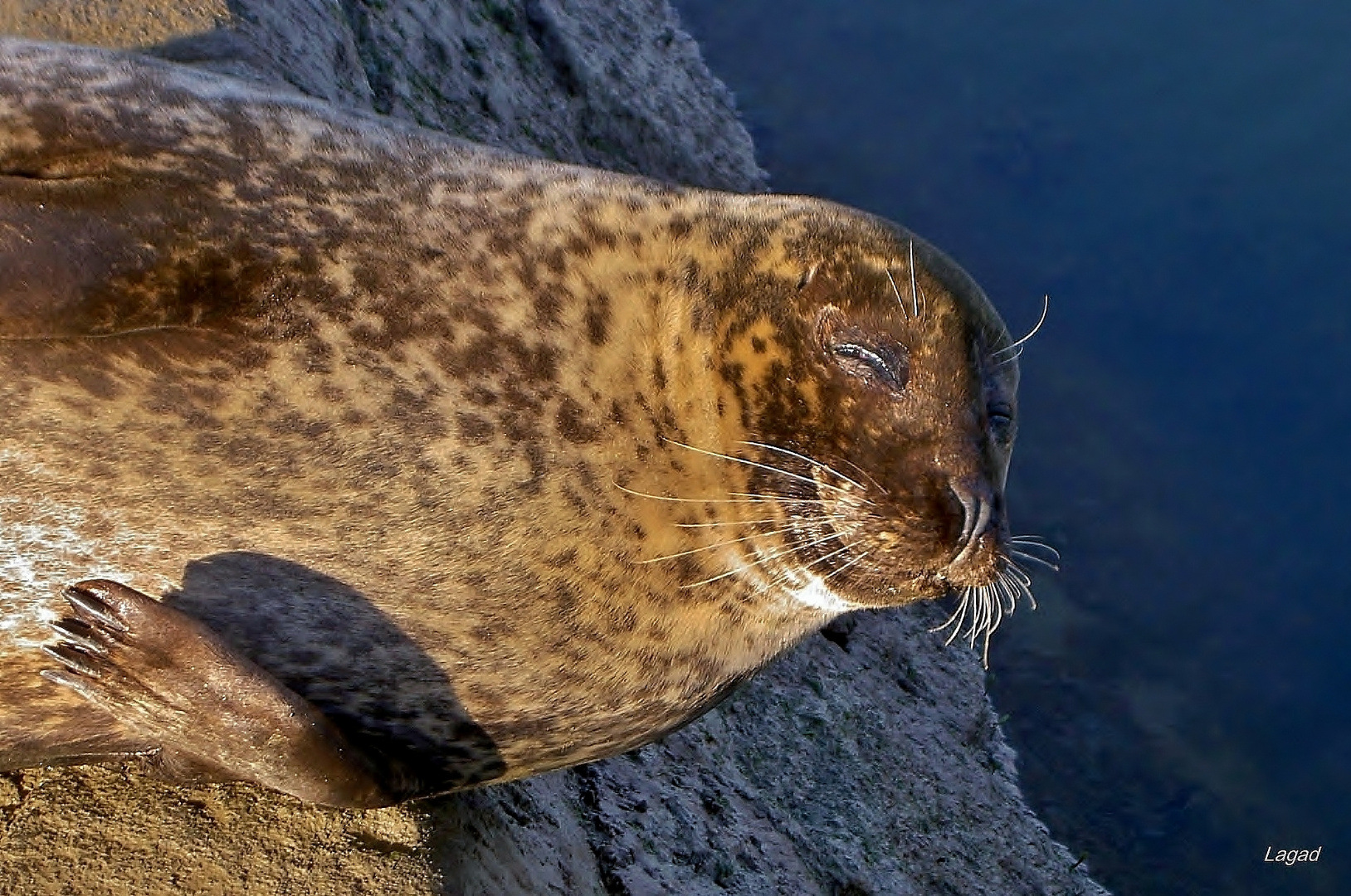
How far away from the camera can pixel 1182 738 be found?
30.3ft

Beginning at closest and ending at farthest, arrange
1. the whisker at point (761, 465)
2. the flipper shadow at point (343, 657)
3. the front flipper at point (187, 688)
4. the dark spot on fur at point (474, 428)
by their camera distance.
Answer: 1. the front flipper at point (187, 688)
2. the flipper shadow at point (343, 657)
3. the dark spot on fur at point (474, 428)
4. the whisker at point (761, 465)

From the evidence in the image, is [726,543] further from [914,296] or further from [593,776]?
[593,776]

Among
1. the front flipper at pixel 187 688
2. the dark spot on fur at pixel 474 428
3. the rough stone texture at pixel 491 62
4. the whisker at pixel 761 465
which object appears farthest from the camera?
the rough stone texture at pixel 491 62

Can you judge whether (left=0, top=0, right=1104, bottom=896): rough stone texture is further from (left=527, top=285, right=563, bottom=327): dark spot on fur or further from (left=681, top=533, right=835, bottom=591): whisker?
(left=527, top=285, right=563, bottom=327): dark spot on fur

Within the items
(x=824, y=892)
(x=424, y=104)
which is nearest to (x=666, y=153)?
(x=424, y=104)

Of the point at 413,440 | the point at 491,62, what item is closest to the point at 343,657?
the point at 413,440

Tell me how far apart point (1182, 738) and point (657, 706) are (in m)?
6.88

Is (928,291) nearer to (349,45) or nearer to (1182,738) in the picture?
(349,45)

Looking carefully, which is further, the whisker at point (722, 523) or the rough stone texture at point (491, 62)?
the rough stone texture at point (491, 62)

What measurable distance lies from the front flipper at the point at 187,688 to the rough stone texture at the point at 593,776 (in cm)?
30

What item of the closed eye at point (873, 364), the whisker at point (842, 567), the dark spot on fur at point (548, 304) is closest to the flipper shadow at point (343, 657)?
the dark spot on fur at point (548, 304)

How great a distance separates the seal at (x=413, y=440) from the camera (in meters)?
2.92

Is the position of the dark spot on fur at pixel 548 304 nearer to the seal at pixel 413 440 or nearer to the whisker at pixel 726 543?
the seal at pixel 413 440

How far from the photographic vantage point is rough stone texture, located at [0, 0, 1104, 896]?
3.13 metres
